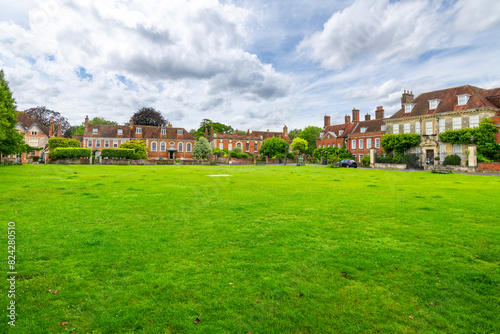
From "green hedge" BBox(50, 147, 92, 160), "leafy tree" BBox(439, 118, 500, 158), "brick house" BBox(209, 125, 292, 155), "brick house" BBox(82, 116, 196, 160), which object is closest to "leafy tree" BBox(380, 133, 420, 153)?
"leafy tree" BBox(439, 118, 500, 158)

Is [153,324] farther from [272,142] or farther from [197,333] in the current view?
[272,142]

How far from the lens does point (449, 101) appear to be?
4338 centimetres

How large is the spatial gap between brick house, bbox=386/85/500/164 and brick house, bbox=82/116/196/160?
168ft

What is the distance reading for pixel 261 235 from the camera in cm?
589

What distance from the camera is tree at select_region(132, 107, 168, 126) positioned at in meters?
82.6

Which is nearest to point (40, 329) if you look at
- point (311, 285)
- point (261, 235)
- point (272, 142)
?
point (311, 285)

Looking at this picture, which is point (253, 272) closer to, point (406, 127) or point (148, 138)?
point (406, 127)

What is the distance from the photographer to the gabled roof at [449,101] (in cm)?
4006

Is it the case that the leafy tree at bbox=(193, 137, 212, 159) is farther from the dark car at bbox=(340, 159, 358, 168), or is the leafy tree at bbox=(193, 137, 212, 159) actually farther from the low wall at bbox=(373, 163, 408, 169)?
the low wall at bbox=(373, 163, 408, 169)

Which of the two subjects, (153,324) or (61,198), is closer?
(153,324)

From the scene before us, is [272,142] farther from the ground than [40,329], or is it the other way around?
[272,142]

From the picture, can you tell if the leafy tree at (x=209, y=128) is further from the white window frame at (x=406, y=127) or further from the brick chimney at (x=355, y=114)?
the white window frame at (x=406, y=127)

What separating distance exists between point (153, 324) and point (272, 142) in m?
67.3

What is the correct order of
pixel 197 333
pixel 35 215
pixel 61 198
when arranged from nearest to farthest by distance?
pixel 197 333, pixel 35 215, pixel 61 198
